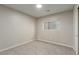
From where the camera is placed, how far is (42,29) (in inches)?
229

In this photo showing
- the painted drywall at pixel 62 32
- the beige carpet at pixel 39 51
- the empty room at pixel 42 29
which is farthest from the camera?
the painted drywall at pixel 62 32

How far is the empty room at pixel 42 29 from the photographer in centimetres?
305

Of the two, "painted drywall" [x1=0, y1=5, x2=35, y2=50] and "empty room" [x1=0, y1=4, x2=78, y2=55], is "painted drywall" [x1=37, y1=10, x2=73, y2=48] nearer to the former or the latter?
"empty room" [x1=0, y1=4, x2=78, y2=55]

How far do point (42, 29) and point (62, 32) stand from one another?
77.1 inches

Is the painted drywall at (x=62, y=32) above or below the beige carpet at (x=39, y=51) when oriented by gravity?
above

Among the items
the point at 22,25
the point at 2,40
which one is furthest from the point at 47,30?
the point at 2,40

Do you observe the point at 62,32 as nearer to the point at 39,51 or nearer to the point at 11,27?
the point at 39,51

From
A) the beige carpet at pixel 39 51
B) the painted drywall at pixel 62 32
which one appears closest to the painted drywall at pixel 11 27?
the beige carpet at pixel 39 51

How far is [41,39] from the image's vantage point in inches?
230

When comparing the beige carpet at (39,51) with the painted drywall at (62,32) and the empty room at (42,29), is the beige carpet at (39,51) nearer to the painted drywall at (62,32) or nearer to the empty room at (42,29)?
the empty room at (42,29)

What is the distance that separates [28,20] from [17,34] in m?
1.57

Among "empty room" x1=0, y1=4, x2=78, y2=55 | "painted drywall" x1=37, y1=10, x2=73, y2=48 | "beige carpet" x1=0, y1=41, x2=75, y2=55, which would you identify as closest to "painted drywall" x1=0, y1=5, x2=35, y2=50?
"empty room" x1=0, y1=4, x2=78, y2=55

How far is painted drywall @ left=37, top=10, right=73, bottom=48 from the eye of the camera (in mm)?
3830
